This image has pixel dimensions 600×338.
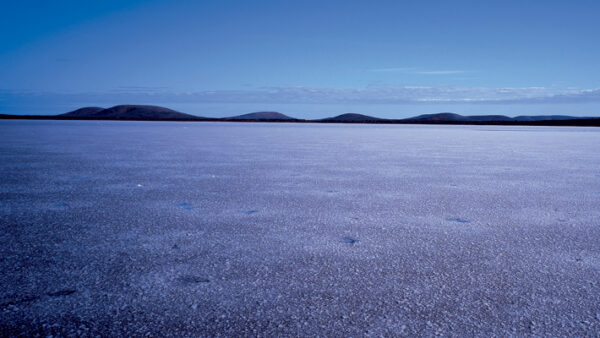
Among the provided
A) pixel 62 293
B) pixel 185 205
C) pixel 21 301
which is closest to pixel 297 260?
pixel 62 293

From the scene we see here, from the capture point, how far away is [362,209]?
10.5 ft

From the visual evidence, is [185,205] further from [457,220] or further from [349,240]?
[457,220]

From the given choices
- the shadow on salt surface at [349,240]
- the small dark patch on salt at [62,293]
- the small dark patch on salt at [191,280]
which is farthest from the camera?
the shadow on salt surface at [349,240]

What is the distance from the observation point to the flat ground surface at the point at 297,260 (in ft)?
4.73

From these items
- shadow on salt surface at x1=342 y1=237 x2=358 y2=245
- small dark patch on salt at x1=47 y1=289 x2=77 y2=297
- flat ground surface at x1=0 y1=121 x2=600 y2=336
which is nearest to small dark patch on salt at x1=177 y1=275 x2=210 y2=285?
flat ground surface at x1=0 y1=121 x2=600 y2=336

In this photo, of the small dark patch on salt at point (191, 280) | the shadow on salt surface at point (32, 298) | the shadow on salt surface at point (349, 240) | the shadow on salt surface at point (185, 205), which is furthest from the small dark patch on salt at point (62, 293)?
the shadow on salt surface at point (185, 205)

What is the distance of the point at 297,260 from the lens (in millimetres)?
2025

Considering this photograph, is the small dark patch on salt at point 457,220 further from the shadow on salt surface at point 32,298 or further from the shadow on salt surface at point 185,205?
the shadow on salt surface at point 32,298

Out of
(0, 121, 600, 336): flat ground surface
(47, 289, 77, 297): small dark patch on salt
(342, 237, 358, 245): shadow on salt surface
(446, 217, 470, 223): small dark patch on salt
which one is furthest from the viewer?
(446, 217, 470, 223): small dark patch on salt

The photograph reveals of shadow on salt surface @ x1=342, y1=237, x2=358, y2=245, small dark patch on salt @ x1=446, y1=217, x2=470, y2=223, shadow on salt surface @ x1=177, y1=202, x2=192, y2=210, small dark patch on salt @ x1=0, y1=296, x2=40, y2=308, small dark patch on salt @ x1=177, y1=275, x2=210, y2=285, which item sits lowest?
small dark patch on salt @ x1=0, y1=296, x2=40, y2=308

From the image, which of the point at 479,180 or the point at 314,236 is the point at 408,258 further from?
the point at 479,180

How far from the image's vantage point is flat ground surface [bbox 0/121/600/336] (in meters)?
1.44

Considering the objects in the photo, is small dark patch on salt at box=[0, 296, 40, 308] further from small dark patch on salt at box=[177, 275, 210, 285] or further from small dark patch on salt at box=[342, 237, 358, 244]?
small dark patch on salt at box=[342, 237, 358, 244]

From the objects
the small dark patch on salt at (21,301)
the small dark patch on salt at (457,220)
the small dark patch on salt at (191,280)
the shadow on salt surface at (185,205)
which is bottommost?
the small dark patch on salt at (21,301)
